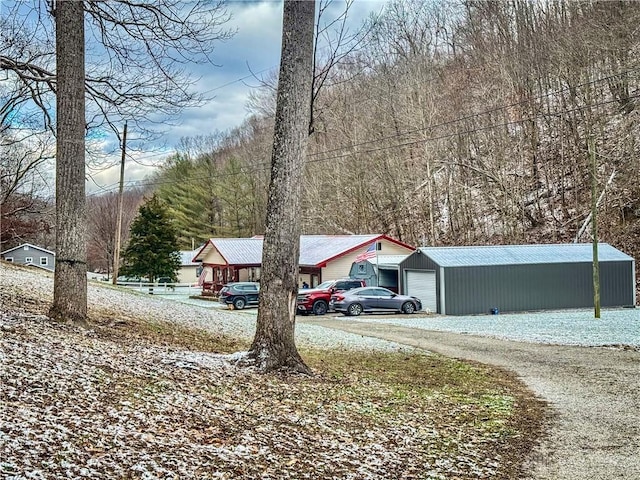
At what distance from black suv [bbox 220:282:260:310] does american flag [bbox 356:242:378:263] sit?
7.17m

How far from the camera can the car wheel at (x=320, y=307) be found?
28.4 metres

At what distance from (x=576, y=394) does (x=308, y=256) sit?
92.9 ft

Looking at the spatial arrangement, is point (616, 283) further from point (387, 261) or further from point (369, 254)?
point (369, 254)

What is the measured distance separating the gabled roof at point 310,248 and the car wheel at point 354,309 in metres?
8.09

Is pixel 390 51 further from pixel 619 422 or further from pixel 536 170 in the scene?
pixel 619 422

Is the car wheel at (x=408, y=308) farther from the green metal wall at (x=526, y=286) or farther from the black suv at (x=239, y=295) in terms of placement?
the black suv at (x=239, y=295)

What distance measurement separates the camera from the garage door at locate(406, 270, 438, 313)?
28.1 metres

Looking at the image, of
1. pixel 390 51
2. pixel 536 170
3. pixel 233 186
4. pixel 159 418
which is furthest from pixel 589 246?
pixel 233 186

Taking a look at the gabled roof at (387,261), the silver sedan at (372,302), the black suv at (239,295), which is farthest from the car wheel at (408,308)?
the black suv at (239,295)

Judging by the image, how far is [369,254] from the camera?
34.9 meters

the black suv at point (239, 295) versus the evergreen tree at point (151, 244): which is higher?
the evergreen tree at point (151, 244)

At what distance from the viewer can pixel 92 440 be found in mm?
4453

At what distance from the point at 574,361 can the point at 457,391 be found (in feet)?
17.2

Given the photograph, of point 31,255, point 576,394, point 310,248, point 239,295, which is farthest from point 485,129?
point 31,255
